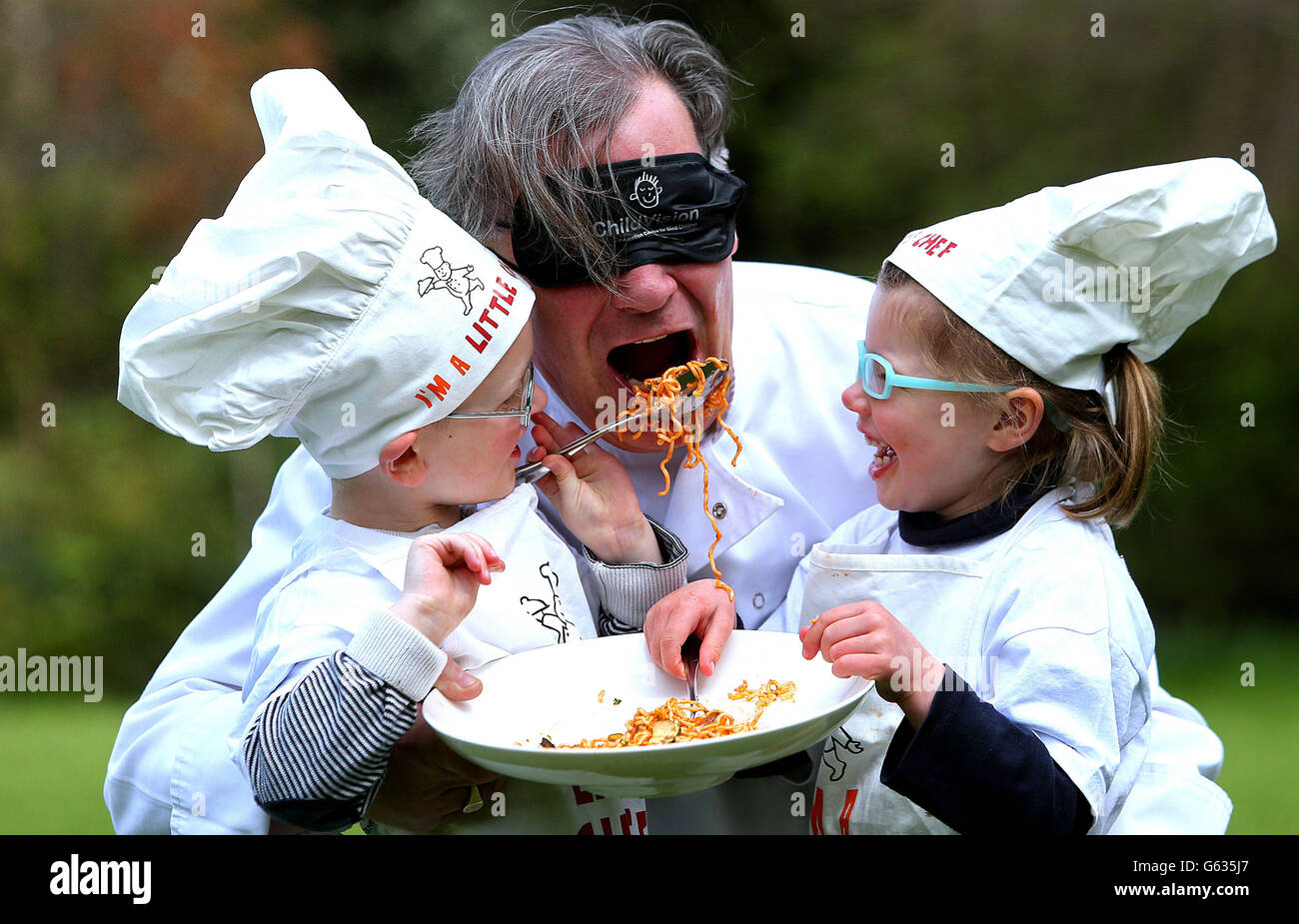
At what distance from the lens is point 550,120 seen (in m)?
3.10

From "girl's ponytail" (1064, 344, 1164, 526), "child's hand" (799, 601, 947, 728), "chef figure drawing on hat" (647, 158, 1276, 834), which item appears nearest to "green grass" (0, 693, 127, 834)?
"chef figure drawing on hat" (647, 158, 1276, 834)

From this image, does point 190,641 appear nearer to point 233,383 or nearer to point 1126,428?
point 233,383

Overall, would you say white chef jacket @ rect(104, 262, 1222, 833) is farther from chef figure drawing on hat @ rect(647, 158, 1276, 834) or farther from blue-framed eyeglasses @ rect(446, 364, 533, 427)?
blue-framed eyeglasses @ rect(446, 364, 533, 427)

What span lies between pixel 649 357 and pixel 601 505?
0.48 m

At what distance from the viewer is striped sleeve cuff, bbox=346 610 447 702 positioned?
7.53 ft

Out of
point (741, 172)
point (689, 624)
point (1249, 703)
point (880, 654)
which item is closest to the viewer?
point (880, 654)

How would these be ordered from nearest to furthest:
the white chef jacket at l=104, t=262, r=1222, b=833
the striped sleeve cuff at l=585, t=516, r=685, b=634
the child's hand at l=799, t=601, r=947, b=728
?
1. the child's hand at l=799, t=601, r=947, b=728
2. the striped sleeve cuff at l=585, t=516, r=685, b=634
3. the white chef jacket at l=104, t=262, r=1222, b=833

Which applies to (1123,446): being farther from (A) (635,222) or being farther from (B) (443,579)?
(B) (443,579)

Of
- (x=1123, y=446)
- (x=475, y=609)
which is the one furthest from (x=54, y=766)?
(x=1123, y=446)

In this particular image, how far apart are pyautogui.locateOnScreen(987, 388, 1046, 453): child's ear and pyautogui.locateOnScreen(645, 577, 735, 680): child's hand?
67cm

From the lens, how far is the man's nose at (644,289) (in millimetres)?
3039

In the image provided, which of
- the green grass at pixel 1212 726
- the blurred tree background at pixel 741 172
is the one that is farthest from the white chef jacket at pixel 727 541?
the blurred tree background at pixel 741 172

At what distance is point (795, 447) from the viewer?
3.45m

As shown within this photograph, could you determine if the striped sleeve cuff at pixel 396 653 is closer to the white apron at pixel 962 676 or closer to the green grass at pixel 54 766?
the white apron at pixel 962 676
